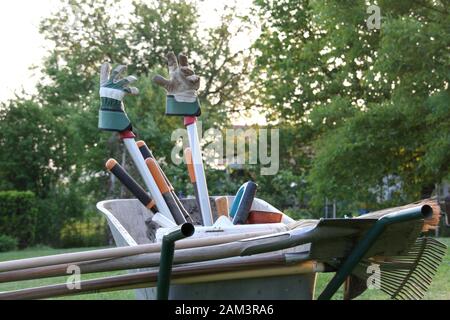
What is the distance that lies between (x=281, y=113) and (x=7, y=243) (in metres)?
7.28

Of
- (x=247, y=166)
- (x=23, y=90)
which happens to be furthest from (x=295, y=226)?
(x=23, y=90)

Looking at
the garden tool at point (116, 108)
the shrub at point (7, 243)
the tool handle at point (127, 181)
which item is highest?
the garden tool at point (116, 108)

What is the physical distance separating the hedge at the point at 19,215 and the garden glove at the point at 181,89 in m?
14.6

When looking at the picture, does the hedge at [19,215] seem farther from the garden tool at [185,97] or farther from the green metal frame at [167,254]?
the green metal frame at [167,254]

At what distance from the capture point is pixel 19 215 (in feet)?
55.3

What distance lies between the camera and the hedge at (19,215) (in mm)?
16594

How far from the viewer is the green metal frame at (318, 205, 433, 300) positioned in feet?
5.41

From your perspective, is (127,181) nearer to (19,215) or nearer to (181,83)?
(181,83)

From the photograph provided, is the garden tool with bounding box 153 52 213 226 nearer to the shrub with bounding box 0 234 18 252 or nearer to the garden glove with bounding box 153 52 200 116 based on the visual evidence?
the garden glove with bounding box 153 52 200 116

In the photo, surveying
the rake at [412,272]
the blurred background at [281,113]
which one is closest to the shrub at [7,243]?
the blurred background at [281,113]

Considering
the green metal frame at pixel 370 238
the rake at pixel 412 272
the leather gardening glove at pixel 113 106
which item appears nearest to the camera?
the green metal frame at pixel 370 238

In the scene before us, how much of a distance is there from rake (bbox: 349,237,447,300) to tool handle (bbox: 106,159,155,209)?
70 centimetres

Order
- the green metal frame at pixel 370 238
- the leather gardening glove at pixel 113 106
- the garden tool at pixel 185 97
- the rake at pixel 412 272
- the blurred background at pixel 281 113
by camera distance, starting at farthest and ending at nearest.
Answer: the blurred background at pixel 281 113 < the garden tool at pixel 185 97 < the leather gardening glove at pixel 113 106 < the rake at pixel 412 272 < the green metal frame at pixel 370 238
